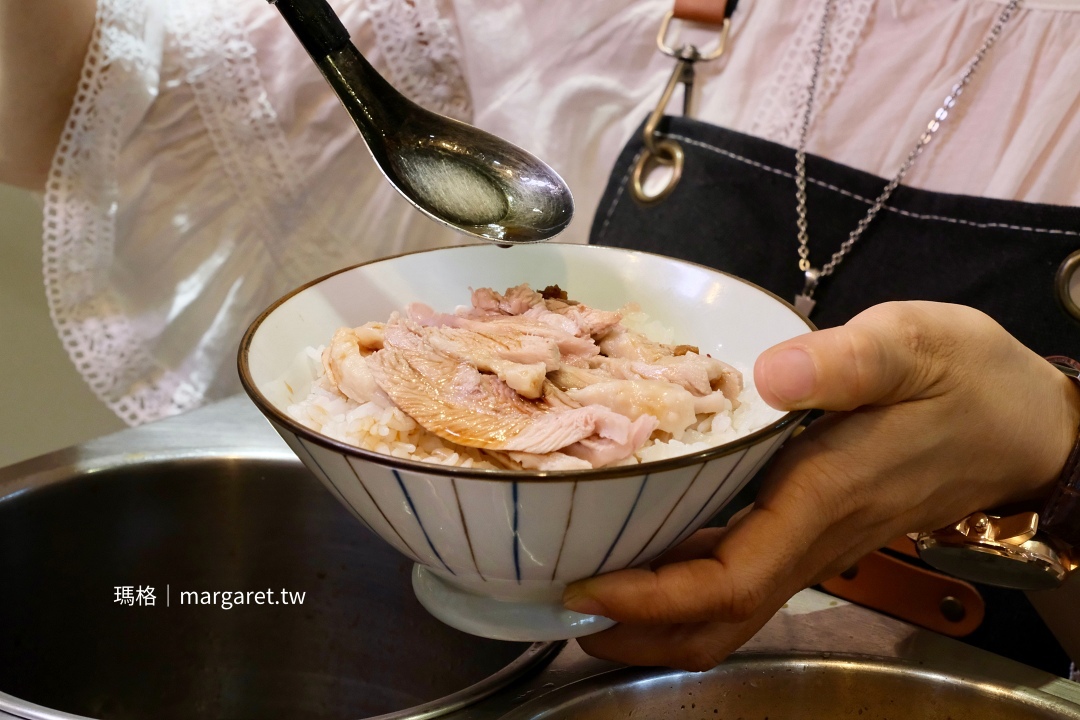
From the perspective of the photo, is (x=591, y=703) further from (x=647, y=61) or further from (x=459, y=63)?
(x=459, y=63)

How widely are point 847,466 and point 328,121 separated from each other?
1.12 meters

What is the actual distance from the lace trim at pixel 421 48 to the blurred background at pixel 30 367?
100 cm

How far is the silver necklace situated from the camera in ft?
3.22

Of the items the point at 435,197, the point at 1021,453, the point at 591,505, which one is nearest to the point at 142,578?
the point at 435,197

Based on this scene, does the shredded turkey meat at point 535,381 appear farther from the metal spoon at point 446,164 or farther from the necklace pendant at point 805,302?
the necklace pendant at point 805,302

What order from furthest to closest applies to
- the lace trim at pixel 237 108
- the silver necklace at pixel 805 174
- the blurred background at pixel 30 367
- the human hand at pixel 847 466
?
the blurred background at pixel 30 367
the lace trim at pixel 237 108
the silver necklace at pixel 805 174
the human hand at pixel 847 466

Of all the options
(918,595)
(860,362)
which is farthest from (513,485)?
(918,595)

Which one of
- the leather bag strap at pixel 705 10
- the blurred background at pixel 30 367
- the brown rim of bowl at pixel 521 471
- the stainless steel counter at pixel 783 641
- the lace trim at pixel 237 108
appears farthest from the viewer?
the blurred background at pixel 30 367

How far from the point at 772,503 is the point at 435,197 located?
44 centimetres

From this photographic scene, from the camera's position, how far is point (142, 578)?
95 cm

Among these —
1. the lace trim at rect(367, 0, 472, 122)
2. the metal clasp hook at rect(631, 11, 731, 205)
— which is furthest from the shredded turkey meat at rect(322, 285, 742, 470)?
the lace trim at rect(367, 0, 472, 122)

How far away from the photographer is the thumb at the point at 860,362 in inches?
20.2

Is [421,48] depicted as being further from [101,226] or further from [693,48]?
[101,226]

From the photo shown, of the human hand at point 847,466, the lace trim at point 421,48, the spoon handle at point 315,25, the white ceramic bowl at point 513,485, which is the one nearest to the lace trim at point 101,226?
the lace trim at point 421,48
